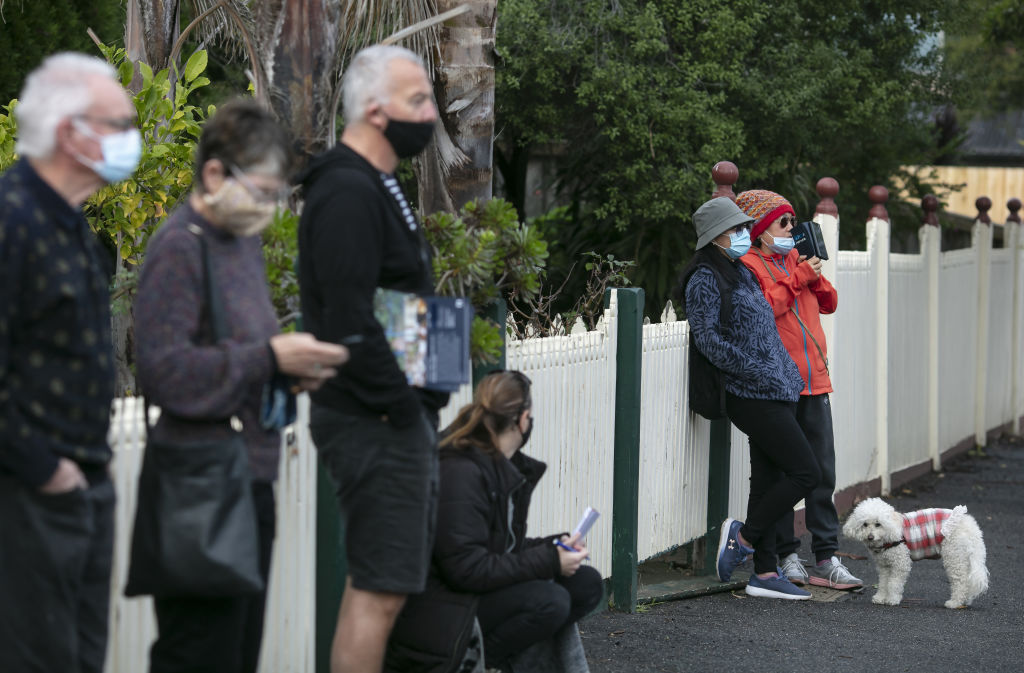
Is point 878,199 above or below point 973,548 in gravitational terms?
above

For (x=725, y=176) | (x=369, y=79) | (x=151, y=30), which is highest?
(x=151, y=30)

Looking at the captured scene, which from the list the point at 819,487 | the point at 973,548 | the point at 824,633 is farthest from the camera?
the point at 819,487

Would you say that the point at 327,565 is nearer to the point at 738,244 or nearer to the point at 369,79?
the point at 369,79

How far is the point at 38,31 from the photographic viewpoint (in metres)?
12.5

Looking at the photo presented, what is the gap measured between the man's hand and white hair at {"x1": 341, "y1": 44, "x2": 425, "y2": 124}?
1315 mm

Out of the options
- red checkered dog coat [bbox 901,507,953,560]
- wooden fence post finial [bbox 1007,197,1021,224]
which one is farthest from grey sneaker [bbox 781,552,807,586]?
wooden fence post finial [bbox 1007,197,1021,224]

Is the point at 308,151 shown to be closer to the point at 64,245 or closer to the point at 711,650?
the point at 64,245

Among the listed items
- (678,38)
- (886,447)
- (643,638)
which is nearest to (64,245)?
(643,638)

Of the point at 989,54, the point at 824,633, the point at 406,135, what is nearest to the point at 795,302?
the point at 824,633

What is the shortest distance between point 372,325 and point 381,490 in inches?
19.1

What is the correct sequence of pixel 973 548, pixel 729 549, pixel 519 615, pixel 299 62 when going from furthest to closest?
pixel 729 549
pixel 973 548
pixel 299 62
pixel 519 615

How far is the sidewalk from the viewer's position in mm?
5867

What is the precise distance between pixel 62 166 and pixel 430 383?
1257 mm

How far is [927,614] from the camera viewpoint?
701 centimetres
